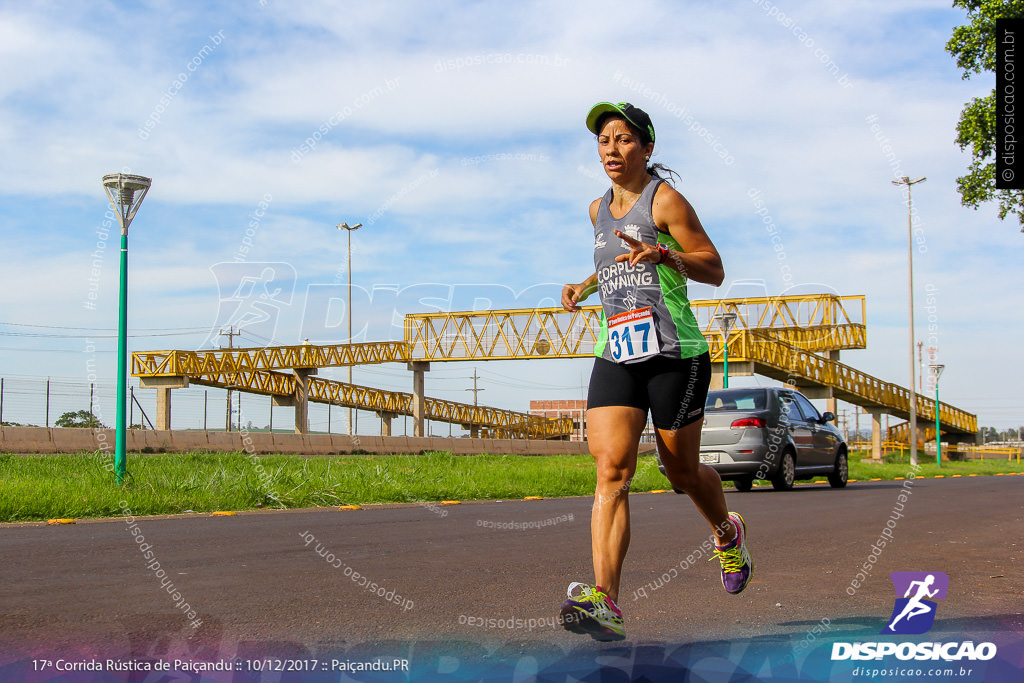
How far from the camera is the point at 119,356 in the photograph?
13367 mm

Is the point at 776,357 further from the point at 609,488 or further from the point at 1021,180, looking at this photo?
the point at 609,488

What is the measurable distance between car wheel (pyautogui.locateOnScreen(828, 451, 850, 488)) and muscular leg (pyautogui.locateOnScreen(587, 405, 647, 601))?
1358cm

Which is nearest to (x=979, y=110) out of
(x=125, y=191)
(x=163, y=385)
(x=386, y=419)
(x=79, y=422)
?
(x=125, y=191)

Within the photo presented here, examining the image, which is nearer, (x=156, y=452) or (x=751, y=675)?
(x=751, y=675)

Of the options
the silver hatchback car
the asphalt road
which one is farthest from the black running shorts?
the silver hatchback car

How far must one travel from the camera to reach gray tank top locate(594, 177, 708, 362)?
4.10 metres

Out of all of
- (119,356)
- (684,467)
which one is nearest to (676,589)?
(684,467)

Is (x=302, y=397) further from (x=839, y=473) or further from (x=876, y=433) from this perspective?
(x=839, y=473)

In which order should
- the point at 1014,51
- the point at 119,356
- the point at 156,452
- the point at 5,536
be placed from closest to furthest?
the point at 5,536 → the point at 119,356 → the point at 1014,51 → the point at 156,452

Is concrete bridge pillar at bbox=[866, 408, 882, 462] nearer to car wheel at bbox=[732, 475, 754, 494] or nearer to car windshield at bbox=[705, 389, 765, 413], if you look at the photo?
car wheel at bbox=[732, 475, 754, 494]

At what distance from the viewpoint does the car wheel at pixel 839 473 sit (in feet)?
54.9

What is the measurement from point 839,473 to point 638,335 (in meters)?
13.9

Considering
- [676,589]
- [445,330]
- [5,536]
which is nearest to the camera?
[676,589]

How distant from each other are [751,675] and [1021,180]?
544 inches
